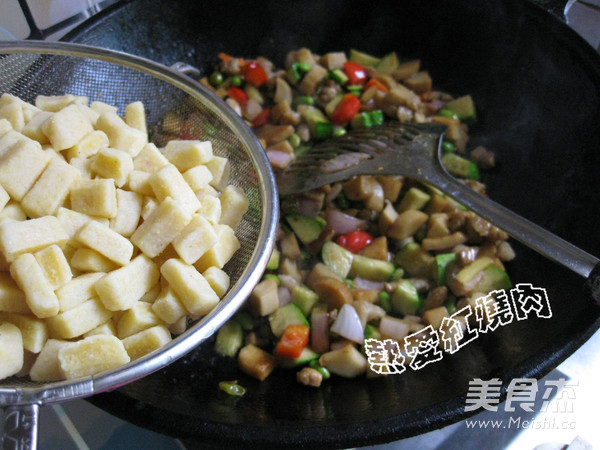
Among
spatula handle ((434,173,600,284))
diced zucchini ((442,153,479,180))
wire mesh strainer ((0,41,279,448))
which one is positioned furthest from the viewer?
diced zucchini ((442,153,479,180))

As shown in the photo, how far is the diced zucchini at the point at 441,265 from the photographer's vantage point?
1640mm

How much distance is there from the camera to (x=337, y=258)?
167cm

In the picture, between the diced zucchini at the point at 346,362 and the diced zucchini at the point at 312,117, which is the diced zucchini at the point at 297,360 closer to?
the diced zucchini at the point at 346,362

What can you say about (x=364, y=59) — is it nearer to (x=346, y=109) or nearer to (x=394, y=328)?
(x=346, y=109)

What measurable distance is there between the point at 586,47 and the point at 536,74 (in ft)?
0.67

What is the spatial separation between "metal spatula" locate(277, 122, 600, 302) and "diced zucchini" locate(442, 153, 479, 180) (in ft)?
0.67

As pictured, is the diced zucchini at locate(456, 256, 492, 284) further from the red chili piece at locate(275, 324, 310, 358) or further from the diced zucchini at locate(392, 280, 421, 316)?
the red chili piece at locate(275, 324, 310, 358)

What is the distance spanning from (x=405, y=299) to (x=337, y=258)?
0.81 feet

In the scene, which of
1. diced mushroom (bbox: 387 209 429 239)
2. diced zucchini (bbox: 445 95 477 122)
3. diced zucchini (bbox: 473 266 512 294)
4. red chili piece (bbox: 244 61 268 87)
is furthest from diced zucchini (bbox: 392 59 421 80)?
diced zucchini (bbox: 473 266 512 294)

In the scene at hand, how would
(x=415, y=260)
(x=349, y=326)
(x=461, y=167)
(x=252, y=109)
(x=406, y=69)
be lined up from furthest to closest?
(x=406, y=69) → (x=252, y=109) → (x=461, y=167) → (x=415, y=260) → (x=349, y=326)

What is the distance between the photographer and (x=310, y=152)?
1.86 m

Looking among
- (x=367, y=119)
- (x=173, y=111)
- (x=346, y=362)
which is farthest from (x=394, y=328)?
(x=173, y=111)

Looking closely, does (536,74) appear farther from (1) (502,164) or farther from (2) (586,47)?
(1) (502,164)

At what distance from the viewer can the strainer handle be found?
877 millimetres
